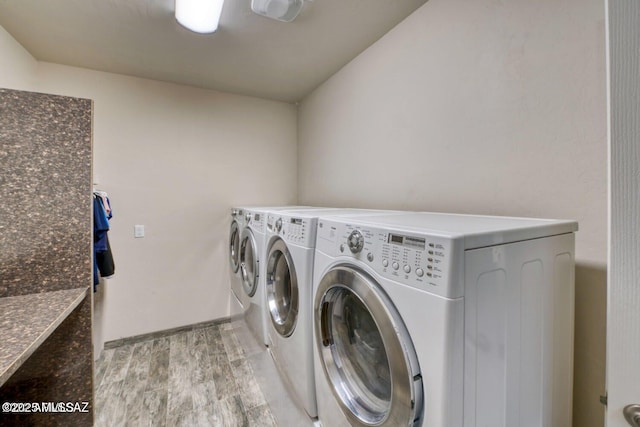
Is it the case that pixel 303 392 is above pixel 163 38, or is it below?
below

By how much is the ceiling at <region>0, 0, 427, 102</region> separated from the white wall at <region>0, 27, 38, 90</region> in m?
0.05

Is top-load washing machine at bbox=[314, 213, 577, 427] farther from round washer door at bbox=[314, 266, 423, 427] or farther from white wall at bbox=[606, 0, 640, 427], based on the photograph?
white wall at bbox=[606, 0, 640, 427]

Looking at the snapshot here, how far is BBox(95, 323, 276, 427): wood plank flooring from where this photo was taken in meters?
1.67

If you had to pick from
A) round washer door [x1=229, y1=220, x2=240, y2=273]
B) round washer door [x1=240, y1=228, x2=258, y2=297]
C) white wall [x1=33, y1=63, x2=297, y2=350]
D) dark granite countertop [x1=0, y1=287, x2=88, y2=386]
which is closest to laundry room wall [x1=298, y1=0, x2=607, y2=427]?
round washer door [x1=240, y1=228, x2=258, y2=297]

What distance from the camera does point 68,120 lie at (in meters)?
1.14

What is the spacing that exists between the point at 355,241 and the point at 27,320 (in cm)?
110

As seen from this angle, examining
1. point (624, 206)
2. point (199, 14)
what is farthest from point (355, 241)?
point (199, 14)

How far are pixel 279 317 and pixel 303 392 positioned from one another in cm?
41

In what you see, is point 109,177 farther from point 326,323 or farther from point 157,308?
point 326,323

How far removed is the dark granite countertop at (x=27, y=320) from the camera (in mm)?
703

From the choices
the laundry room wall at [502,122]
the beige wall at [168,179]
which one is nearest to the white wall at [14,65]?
the beige wall at [168,179]

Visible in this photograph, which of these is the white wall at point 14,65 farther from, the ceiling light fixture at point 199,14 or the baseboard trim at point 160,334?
the baseboard trim at point 160,334

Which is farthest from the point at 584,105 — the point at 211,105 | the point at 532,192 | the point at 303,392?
the point at 211,105

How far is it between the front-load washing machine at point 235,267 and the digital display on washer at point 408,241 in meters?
1.76
